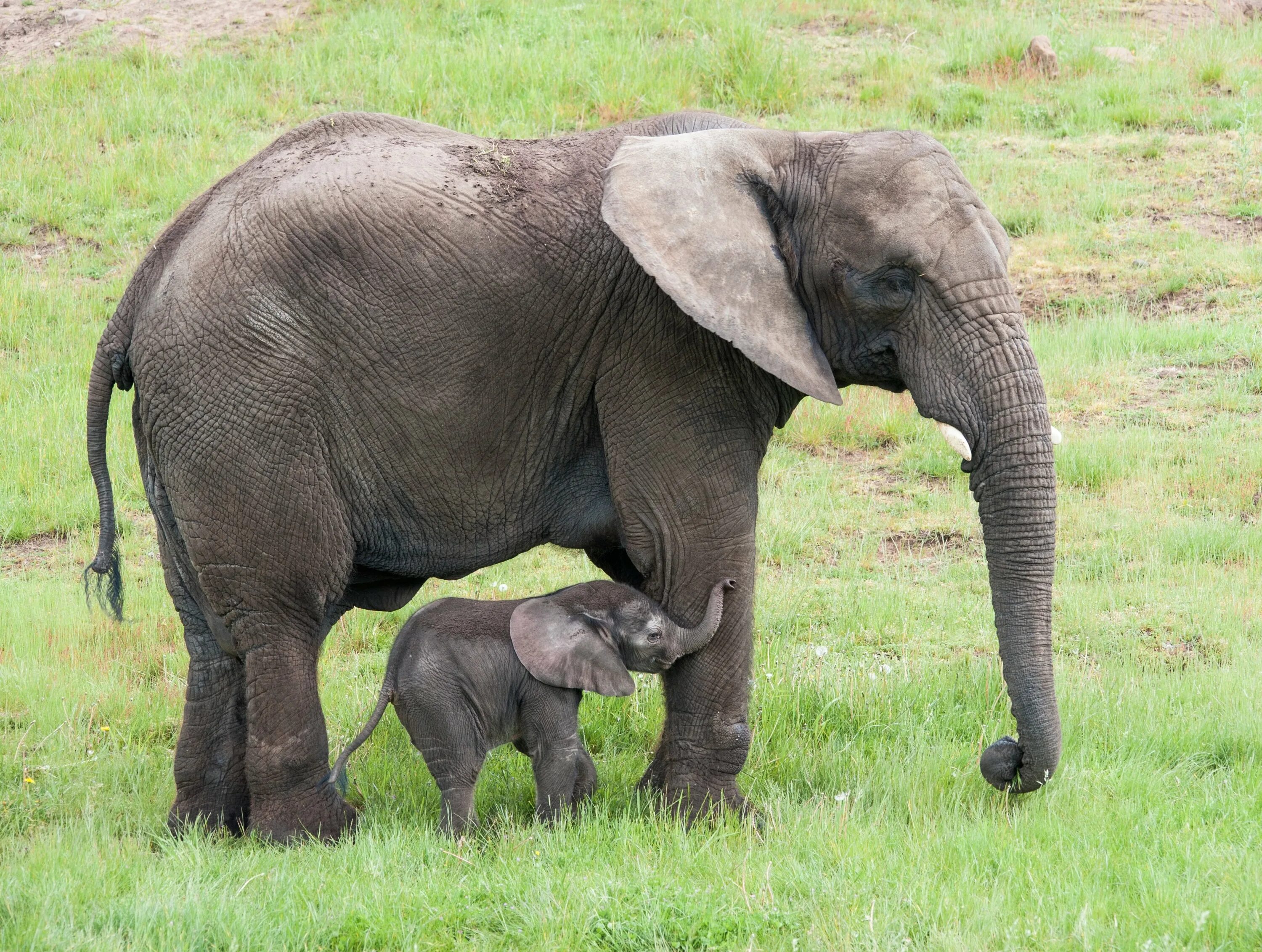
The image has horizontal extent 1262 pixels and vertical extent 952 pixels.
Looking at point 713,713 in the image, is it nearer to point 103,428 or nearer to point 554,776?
point 554,776

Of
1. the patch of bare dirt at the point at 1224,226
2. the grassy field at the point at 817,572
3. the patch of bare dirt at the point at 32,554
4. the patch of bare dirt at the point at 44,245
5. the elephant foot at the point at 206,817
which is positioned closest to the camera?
the grassy field at the point at 817,572

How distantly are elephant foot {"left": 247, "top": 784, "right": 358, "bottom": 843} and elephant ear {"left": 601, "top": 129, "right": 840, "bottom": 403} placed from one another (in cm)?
230

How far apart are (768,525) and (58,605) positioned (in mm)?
4017

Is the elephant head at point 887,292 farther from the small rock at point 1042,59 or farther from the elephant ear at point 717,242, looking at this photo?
the small rock at point 1042,59

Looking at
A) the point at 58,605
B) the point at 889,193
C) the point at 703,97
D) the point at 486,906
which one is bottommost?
the point at 58,605

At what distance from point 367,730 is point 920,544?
4.41 meters

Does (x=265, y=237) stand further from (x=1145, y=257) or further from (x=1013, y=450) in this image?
(x=1145, y=257)

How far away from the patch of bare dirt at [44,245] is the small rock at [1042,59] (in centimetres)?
927

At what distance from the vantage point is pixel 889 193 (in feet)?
17.8

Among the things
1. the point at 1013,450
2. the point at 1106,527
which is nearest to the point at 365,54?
the point at 1106,527

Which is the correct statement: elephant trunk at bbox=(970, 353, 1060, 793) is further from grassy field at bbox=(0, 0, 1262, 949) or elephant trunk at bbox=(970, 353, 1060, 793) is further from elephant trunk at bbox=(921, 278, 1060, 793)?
grassy field at bbox=(0, 0, 1262, 949)

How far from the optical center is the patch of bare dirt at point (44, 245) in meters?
13.5

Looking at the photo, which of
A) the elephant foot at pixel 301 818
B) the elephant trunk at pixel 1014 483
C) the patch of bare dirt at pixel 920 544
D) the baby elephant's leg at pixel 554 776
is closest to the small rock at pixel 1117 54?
the patch of bare dirt at pixel 920 544

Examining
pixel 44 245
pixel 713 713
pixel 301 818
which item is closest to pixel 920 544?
pixel 713 713
